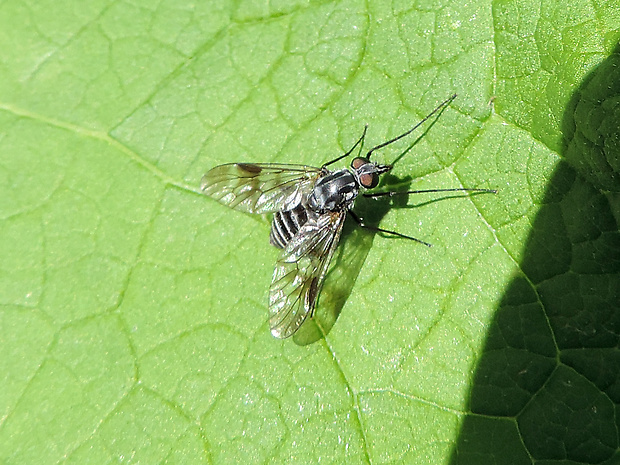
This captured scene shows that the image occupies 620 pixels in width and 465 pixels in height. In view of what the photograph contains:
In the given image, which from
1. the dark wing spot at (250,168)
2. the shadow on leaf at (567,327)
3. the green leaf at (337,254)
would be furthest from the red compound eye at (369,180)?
the shadow on leaf at (567,327)

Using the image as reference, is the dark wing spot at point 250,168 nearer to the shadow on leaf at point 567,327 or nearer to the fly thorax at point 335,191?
the fly thorax at point 335,191

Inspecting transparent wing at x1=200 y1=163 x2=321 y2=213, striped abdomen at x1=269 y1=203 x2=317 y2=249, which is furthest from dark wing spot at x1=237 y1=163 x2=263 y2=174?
striped abdomen at x1=269 y1=203 x2=317 y2=249

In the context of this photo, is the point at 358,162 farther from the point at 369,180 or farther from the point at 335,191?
the point at 335,191

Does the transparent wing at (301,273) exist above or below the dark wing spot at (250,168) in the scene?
below

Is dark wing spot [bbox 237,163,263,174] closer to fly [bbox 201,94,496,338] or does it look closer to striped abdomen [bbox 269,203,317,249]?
fly [bbox 201,94,496,338]

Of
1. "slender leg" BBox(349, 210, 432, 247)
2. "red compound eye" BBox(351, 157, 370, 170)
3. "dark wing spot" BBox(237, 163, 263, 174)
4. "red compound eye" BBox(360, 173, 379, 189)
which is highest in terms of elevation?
"dark wing spot" BBox(237, 163, 263, 174)

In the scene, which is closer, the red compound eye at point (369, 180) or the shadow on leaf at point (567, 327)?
the shadow on leaf at point (567, 327)

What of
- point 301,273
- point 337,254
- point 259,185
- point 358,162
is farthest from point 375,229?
point 259,185
